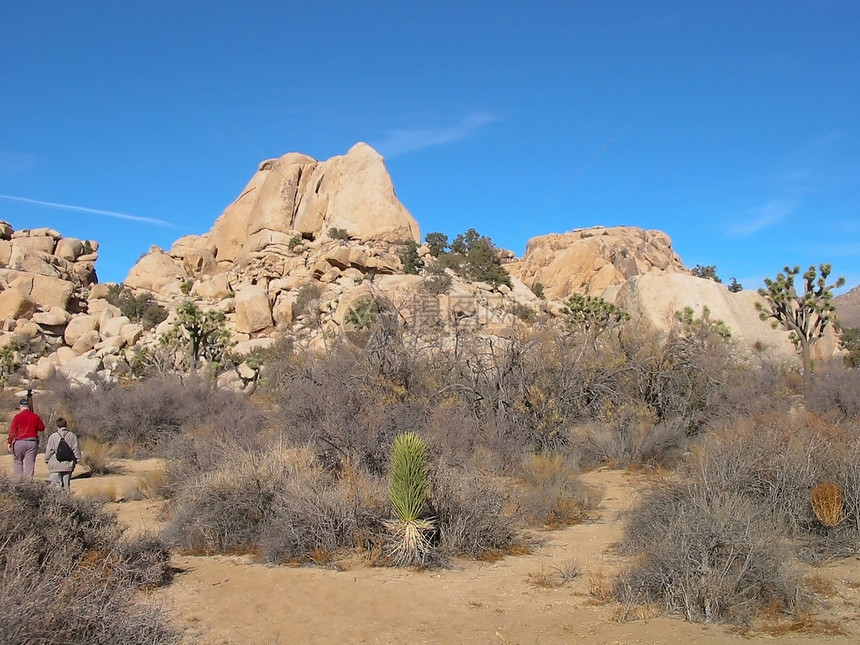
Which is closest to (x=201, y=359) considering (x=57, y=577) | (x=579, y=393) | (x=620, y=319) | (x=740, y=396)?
(x=620, y=319)

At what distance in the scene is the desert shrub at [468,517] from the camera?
8164 mm

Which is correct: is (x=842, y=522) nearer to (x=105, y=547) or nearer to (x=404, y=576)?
(x=404, y=576)

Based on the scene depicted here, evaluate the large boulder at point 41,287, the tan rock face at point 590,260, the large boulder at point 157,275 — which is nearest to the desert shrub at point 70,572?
the large boulder at point 41,287

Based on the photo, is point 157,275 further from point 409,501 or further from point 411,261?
point 409,501

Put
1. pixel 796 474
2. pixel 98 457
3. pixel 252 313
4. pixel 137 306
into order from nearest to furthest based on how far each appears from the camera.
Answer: pixel 796 474
pixel 98 457
pixel 252 313
pixel 137 306

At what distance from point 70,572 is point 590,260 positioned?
49.7 m

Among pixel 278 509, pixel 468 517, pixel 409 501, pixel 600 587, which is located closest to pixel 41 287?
pixel 278 509

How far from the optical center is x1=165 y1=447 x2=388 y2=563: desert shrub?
315 inches

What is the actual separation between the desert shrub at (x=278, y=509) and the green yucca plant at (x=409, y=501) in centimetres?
42

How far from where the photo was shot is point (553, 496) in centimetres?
1018

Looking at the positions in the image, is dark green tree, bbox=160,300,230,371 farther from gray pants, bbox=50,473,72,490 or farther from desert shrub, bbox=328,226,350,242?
gray pants, bbox=50,473,72,490

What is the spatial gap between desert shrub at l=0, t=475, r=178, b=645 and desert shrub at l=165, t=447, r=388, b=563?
1.00 meters

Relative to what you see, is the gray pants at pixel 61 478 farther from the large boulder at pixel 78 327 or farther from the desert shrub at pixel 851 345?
the large boulder at pixel 78 327

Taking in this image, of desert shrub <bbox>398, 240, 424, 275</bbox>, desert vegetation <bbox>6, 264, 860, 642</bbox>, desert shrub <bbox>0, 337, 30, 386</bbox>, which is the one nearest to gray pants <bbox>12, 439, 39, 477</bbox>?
desert vegetation <bbox>6, 264, 860, 642</bbox>
